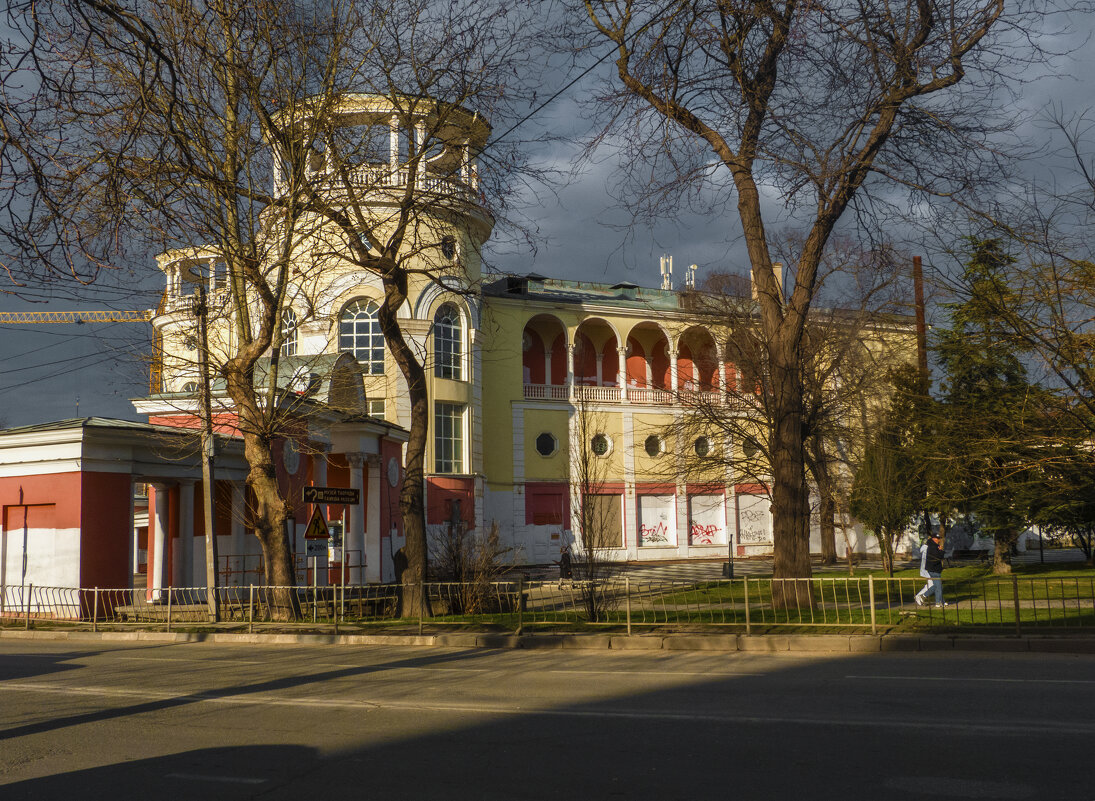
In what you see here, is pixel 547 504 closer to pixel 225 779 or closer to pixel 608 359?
pixel 608 359

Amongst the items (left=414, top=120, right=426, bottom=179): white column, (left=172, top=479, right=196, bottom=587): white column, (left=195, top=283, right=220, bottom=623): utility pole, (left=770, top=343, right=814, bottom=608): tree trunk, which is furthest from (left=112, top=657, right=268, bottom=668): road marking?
(left=172, top=479, right=196, bottom=587): white column

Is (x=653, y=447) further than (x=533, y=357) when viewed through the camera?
No

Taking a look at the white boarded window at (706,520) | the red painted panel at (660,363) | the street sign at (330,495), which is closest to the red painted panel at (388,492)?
the street sign at (330,495)

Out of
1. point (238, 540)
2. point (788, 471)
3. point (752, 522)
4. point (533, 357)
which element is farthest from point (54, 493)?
point (752, 522)

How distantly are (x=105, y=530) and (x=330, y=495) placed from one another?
666 centimetres

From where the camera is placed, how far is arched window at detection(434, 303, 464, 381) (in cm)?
4256

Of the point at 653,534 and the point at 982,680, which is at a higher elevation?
the point at 653,534

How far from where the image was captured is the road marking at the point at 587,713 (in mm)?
7562

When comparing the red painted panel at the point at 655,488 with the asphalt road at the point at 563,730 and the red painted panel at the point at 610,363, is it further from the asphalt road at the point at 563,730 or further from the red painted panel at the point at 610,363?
the asphalt road at the point at 563,730

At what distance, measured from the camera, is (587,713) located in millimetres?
8781

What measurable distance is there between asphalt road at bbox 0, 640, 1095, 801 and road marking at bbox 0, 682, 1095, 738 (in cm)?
3

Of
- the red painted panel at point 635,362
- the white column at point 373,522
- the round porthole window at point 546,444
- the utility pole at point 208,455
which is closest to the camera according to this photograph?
the utility pole at point 208,455

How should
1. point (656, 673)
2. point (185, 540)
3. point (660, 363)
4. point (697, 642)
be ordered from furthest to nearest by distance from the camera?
1. point (660, 363)
2. point (185, 540)
3. point (697, 642)
4. point (656, 673)

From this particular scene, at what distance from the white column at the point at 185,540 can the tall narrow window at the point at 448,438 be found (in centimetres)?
1666
